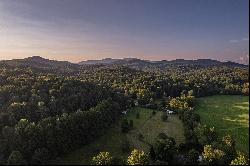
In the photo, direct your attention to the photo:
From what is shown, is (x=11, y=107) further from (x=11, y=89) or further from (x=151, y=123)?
(x=151, y=123)

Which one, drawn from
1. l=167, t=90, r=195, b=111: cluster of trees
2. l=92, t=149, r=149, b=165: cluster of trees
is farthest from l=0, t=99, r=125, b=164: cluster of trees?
l=167, t=90, r=195, b=111: cluster of trees

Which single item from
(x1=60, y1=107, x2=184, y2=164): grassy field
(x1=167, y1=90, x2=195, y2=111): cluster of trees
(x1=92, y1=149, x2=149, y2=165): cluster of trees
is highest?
(x1=167, y1=90, x2=195, y2=111): cluster of trees

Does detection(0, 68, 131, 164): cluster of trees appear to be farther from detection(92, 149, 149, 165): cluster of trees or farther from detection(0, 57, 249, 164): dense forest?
detection(92, 149, 149, 165): cluster of trees

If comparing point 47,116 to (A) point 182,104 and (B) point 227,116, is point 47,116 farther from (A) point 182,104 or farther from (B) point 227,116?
(B) point 227,116

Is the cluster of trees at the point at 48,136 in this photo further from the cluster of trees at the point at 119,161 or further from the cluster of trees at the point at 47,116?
the cluster of trees at the point at 119,161

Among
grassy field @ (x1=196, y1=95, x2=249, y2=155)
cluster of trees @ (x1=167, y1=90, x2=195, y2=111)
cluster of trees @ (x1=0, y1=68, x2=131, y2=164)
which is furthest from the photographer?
cluster of trees @ (x1=167, y1=90, x2=195, y2=111)

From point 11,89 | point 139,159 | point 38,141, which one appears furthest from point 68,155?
point 11,89
